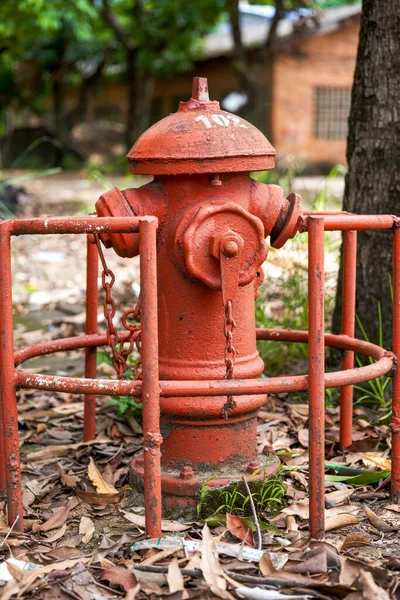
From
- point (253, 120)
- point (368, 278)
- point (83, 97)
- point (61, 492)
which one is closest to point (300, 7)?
point (253, 120)

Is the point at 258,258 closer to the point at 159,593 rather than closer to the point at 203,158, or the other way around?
the point at 203,158

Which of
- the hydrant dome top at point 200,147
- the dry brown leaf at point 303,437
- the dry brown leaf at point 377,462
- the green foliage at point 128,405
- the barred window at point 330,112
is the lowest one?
the dry brown leaf at point 377,462

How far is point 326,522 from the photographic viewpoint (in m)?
2.81

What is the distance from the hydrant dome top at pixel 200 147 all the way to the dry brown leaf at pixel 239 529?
3.68 feet

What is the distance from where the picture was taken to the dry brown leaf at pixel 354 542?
2674mm

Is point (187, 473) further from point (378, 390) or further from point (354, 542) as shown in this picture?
point (378, 390)

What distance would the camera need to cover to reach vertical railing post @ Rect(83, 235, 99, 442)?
11.2 feet

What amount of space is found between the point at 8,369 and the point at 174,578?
0.82 meters

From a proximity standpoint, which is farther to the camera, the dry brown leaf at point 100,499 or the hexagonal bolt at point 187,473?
the dry brown leaf at point 100,499

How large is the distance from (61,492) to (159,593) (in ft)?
3.08

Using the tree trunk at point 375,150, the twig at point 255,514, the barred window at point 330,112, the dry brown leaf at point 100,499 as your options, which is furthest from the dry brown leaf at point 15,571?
the barred window at point 330,112

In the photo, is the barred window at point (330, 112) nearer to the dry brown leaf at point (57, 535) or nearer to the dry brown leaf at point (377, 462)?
the dry brown leaf at point (377, 462)

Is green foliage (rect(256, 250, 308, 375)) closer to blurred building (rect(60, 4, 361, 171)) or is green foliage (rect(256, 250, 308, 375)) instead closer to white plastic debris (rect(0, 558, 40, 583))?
white plastic debris (rect(0, 558, 40, 583))

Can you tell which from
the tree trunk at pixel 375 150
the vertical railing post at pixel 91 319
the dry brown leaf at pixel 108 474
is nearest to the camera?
the dry brown leaf at pixel 108 474
